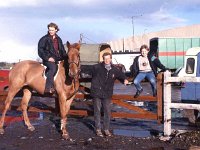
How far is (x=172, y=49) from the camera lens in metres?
42.0

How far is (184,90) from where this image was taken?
1313 cm

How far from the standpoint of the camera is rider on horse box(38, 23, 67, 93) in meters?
10.5

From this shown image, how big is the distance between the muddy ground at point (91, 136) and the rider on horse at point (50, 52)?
1344 mm

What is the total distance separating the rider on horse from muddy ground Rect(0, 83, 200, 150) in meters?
1.34

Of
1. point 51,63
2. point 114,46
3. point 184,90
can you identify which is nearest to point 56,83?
point 51,63

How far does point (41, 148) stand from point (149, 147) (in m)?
2.39

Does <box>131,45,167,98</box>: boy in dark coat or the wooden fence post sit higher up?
<box>131,45,167,98</box>: boy in dark coat

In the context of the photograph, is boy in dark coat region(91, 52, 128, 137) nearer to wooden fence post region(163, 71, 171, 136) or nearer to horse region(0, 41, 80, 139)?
horse region(0, 41, 80, 139)

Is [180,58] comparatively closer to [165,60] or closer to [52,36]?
[165,60]

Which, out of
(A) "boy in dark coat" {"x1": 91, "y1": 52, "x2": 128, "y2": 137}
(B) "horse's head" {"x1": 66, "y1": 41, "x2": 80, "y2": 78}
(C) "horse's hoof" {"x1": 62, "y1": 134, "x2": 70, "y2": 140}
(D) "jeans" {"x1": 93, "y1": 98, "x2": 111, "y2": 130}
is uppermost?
(B) "horse's head" {"x1": 66, "y1": 41, "x2": 80, "y2": 78}

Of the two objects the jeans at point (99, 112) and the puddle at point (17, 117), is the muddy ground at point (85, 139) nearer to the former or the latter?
the jeans at point (99, 112)

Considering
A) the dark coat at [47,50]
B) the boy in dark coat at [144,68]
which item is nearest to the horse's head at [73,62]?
the dark coat at [47,50]

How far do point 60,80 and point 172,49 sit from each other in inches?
1290

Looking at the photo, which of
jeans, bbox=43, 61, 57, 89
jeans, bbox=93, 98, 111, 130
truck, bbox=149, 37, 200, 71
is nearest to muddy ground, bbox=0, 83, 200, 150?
jeans, bbox=93, 98, 111, 130
